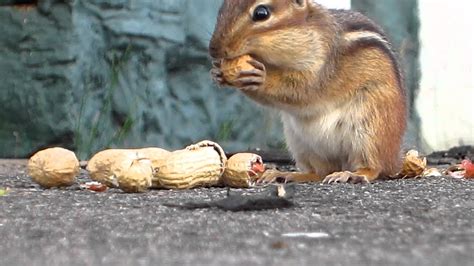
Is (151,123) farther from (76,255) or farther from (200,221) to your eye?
(76,255)

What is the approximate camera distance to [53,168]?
369cm

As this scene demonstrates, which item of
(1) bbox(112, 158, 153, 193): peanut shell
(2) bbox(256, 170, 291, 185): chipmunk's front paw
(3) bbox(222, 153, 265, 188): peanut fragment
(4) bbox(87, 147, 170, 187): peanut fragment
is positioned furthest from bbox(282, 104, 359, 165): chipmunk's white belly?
(1) bbox(112, 158, 153, 193): peanut shell

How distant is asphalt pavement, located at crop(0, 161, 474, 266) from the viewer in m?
2.10

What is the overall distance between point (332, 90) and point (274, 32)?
35 centimetres

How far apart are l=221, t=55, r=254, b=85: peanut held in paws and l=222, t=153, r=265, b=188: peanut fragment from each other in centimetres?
27

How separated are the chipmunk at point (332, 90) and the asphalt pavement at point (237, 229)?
0.56m

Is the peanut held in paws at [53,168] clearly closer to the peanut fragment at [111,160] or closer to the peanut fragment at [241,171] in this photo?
the peanut fragment at [111,160]

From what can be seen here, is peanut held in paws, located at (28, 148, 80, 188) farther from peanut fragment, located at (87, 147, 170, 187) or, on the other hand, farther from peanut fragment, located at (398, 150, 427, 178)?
peanut fragment, located at (398, 150, 427, 178)

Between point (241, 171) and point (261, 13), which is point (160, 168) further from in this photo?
point (261, 13)

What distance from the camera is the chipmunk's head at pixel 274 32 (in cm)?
380

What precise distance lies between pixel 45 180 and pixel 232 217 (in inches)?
45.5

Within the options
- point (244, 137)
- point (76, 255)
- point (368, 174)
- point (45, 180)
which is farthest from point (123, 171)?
point (244, 137)

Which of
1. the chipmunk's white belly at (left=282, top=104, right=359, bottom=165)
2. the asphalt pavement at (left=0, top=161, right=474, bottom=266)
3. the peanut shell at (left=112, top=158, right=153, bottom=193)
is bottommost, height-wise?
the asphalt pavement at (left=0, top=161, right=474, bottom=266)

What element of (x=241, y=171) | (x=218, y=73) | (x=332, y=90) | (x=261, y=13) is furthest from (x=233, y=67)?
(x=332, y=90)
